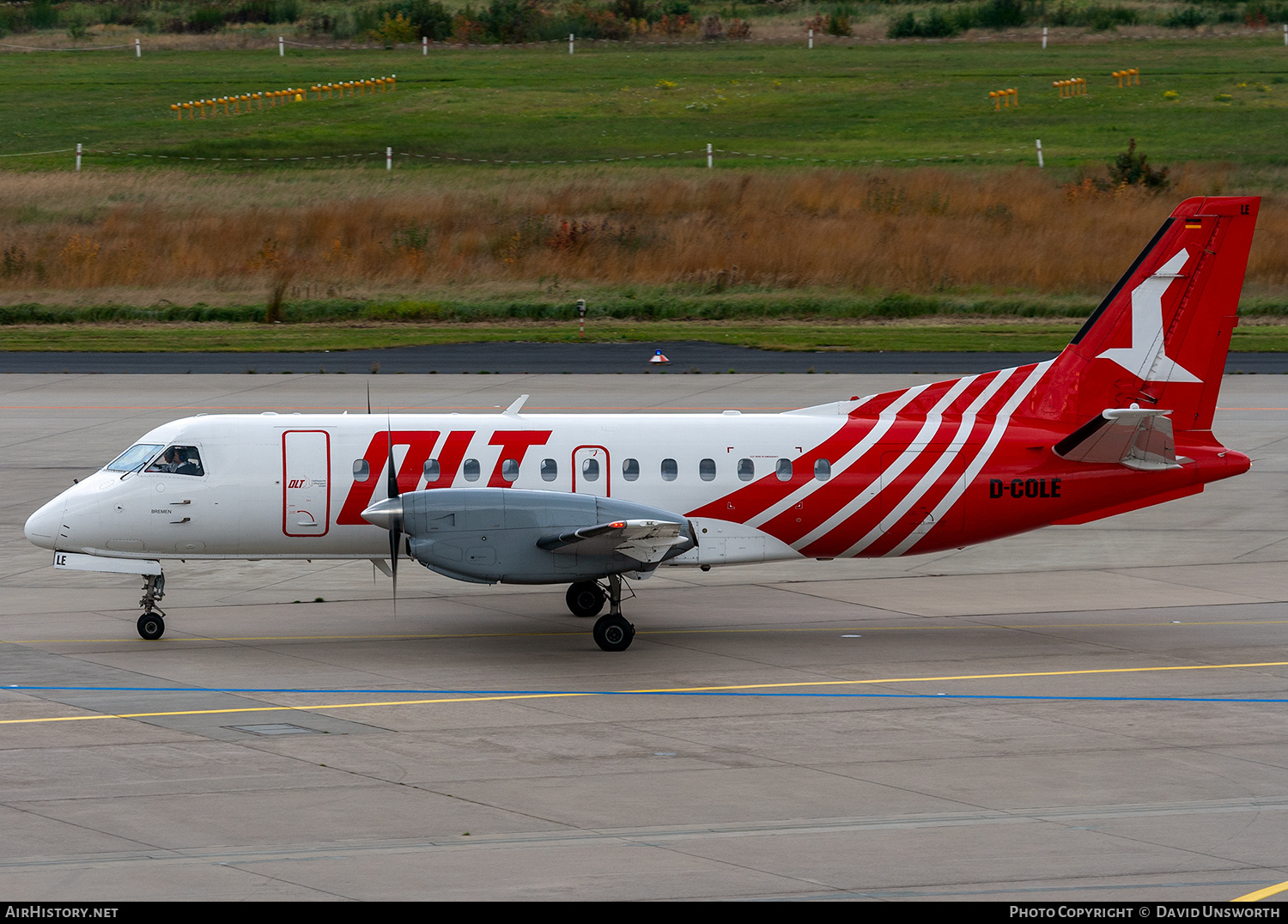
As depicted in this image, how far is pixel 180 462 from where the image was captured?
68.8 ft

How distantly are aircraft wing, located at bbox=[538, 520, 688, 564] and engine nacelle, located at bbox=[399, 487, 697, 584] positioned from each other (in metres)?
0.01

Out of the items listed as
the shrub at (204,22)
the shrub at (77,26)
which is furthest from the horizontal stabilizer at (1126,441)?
the shrub at (77,26)

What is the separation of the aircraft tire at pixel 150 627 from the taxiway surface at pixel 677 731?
0.18 metres

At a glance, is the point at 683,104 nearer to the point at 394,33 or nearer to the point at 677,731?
the point at 394,33

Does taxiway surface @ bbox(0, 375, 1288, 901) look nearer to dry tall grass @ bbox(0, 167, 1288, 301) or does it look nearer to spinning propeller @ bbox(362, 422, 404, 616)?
spinning propeller @ bbox(362, 422, 404, 616)

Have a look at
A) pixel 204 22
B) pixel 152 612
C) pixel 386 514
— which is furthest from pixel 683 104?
pixel 386 514

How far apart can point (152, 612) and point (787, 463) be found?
905cm

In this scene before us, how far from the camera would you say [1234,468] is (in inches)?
835

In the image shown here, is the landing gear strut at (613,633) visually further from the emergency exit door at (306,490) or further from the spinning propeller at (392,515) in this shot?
the emergency exit door at (306,490)

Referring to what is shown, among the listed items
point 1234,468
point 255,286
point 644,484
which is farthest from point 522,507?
point 255,286

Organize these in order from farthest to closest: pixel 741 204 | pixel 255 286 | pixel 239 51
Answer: pixel 239 51, pixel 741 204, pixel 255 286

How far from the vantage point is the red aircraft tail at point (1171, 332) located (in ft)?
70.5
